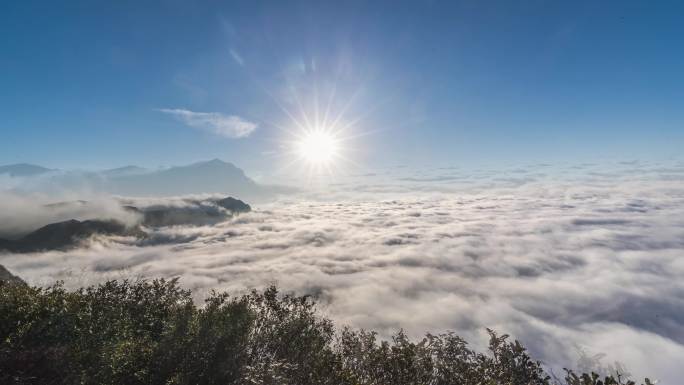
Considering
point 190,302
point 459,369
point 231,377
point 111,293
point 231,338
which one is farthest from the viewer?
point 111,293

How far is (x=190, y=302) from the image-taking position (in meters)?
48.6

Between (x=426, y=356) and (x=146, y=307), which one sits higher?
(x=146, y=307)

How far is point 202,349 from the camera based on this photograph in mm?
35781

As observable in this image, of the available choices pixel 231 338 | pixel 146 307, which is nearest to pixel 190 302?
pixel 146 307

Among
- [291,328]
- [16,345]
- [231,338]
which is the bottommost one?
[291,328]

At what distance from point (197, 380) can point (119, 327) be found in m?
16.4

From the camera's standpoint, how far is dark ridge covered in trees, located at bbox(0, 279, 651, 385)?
101ft

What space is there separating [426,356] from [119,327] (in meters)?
41.2

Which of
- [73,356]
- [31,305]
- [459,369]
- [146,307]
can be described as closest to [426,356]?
[459,369]

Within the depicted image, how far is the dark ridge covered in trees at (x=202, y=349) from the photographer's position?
3077cm

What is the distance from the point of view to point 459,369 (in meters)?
42.2

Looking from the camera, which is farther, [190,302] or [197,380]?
[190,302]

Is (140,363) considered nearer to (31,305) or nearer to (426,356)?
(31,305)

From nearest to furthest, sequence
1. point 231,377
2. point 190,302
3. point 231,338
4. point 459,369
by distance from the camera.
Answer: point 231,377, point 231,338, point 459,369, point 190,302
